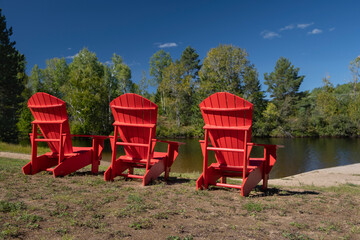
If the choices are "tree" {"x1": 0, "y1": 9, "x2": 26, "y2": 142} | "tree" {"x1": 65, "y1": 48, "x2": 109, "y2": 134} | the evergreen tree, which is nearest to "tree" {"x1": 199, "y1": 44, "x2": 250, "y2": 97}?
"tree" {"x1": 65, "y1": 48, "x2": 109, "y2": 134}

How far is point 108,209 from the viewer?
3217 millimetres

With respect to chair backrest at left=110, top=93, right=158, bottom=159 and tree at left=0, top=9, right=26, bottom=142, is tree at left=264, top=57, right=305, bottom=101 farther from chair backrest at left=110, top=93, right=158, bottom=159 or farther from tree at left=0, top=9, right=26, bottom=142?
chair backrest at left=110, top=93, right=158, bottom=159

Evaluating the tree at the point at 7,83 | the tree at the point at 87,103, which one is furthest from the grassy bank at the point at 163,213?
the tree at the point at 87,103

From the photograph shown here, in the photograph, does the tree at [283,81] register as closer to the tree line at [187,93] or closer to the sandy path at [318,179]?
the tree line at [187,93]

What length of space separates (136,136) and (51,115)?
184 cm

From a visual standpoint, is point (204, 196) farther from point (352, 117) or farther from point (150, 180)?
point (352, 117)

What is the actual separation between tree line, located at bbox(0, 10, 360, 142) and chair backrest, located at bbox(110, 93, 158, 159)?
20.2 m

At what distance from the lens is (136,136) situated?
5.06 meters

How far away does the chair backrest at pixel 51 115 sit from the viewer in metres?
5.19

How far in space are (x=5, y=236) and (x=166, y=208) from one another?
170 centimetres

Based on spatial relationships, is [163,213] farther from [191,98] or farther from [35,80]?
[35,80]

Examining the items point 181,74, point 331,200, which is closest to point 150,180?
point 331,200

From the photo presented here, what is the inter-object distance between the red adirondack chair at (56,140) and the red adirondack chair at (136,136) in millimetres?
644

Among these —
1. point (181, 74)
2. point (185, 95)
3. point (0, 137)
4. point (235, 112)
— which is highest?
point (181, 74)
